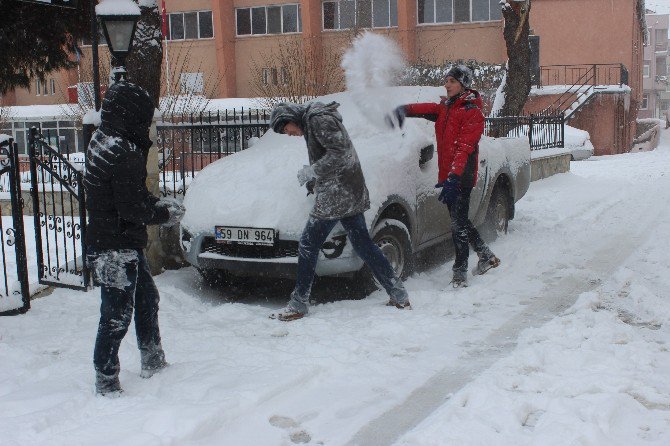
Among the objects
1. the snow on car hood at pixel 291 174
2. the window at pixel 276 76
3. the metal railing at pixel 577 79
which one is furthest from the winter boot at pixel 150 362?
the metal railing at pixel 577 79

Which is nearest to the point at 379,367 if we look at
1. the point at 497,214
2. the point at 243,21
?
the point at 497,214

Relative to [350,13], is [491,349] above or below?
below

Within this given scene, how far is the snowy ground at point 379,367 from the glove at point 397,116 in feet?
4.93

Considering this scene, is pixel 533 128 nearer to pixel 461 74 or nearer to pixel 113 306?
pixel 461 74

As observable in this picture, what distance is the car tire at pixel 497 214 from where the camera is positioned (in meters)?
8.46

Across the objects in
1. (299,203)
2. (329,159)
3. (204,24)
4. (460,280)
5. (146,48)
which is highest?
(204,24)

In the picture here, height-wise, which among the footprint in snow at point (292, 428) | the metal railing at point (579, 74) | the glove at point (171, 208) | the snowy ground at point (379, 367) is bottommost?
the footprint in snow at point (292, 428)

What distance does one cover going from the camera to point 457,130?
6469 millimetres

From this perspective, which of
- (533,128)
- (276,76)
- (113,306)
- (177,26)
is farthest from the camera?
(177,26)

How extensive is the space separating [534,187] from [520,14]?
15.7 feet

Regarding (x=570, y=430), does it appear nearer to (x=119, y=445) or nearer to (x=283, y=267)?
(x=119, y=445)

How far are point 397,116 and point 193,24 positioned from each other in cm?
3197

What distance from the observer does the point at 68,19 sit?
8.56 m

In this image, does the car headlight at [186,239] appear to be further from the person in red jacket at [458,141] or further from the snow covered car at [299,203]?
the person in red jacket at [458,141]
